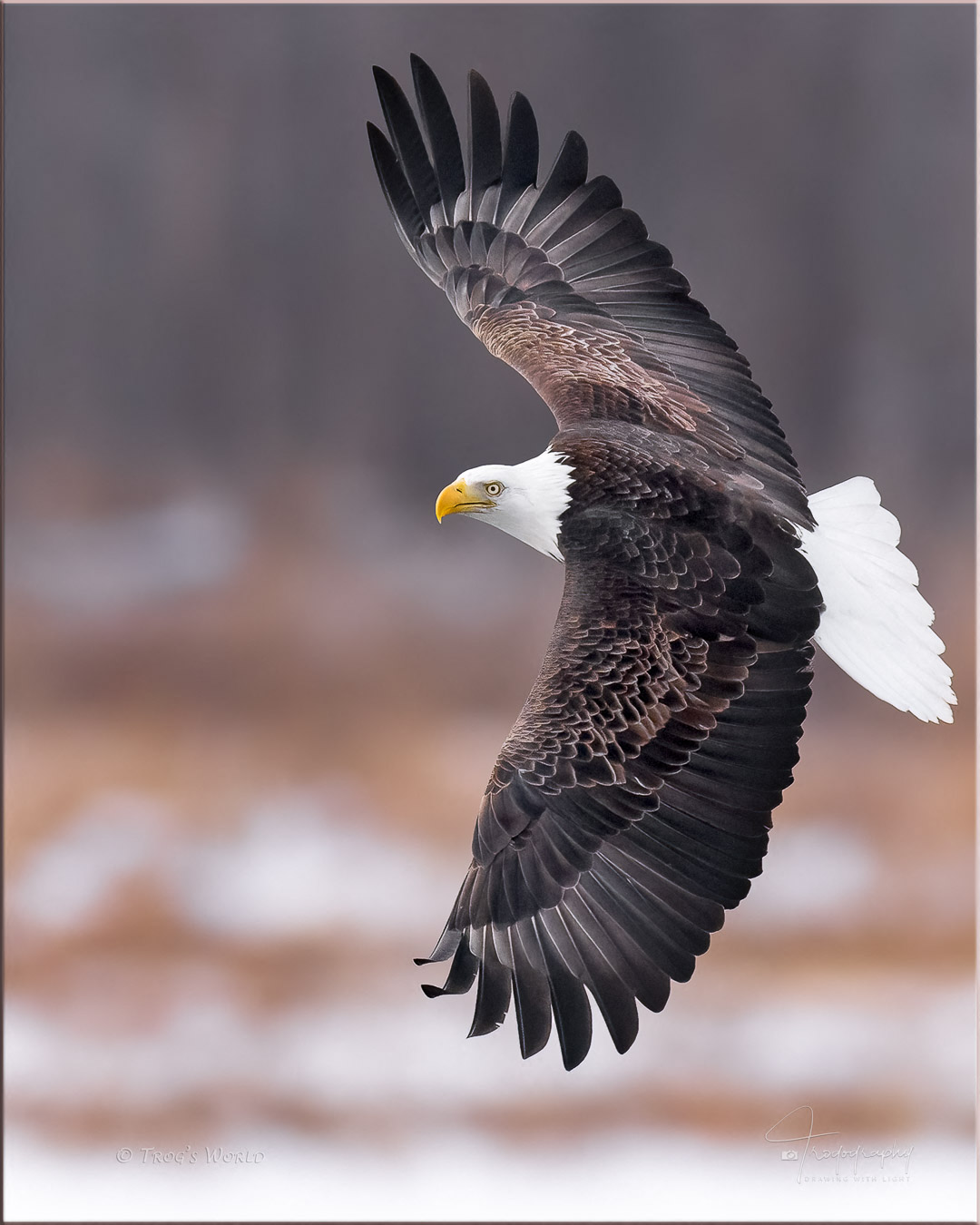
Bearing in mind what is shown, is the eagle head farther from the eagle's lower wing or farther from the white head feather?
the eagle's lower wing

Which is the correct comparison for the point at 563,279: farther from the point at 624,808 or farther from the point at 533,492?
the point at 624,808

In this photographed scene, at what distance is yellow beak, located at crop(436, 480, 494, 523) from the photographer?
288 centimetres

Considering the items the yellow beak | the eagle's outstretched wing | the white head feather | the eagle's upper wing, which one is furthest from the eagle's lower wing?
the eagle's upper wing

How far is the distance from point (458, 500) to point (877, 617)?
3.08ft

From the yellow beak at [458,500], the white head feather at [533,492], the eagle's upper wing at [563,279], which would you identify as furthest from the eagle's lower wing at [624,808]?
the eagle's upper wing at [563,279]

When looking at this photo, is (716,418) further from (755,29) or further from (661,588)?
(755,29)

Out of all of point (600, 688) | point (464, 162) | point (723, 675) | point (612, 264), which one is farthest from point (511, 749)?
point (464, 162)

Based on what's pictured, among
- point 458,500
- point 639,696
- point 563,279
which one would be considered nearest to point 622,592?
point 639,696

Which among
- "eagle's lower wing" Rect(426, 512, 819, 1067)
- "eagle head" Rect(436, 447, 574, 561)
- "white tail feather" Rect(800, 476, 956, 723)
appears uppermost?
"eagle head" Rect(436, 447, 574, 561)

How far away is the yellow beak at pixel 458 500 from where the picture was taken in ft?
9.43

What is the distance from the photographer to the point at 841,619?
288cm

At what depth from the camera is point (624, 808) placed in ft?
8.63

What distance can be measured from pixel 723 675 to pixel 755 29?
198 centimetres

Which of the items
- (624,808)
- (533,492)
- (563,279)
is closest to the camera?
(624,808)
